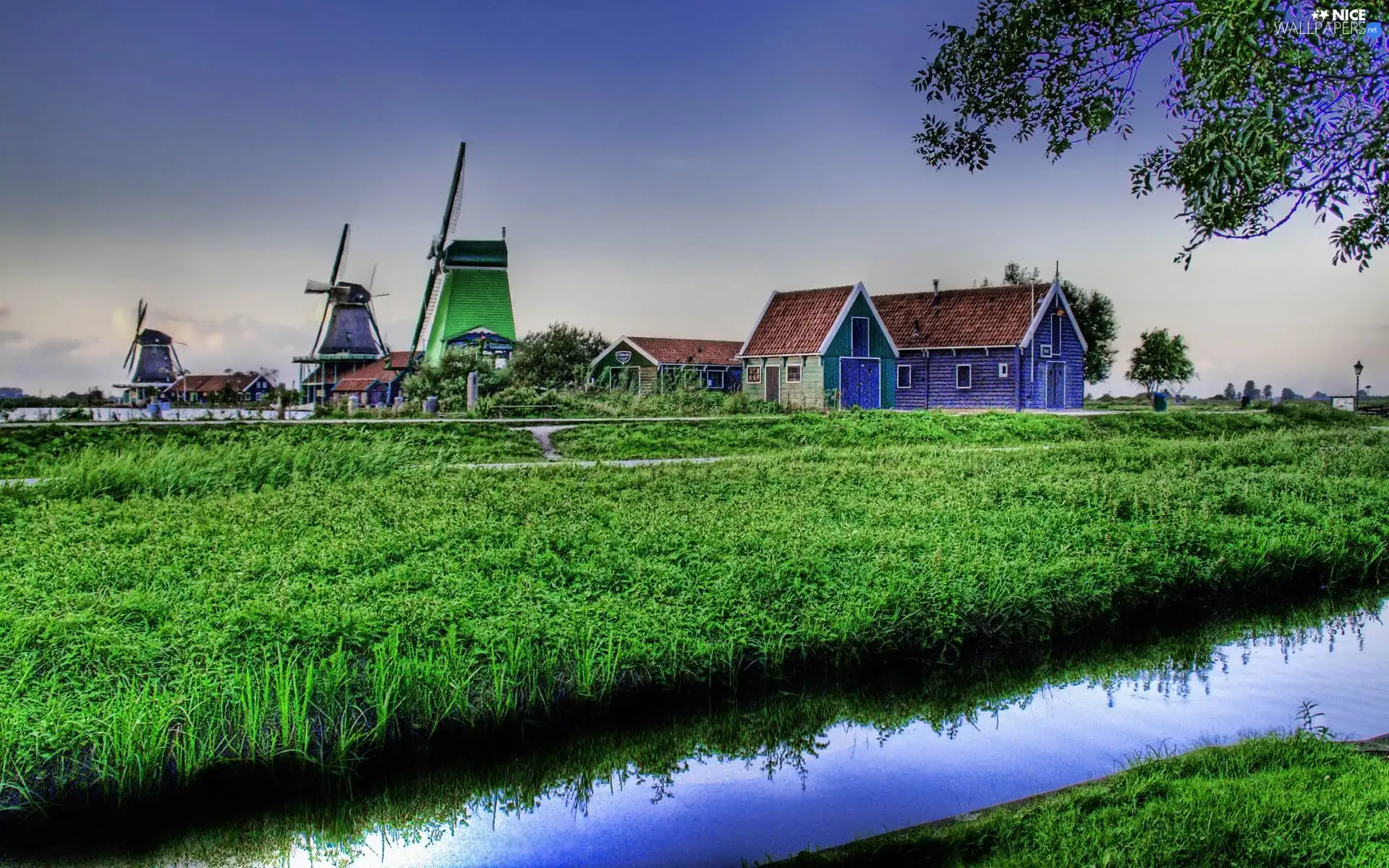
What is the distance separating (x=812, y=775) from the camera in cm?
558

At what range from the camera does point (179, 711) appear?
209 inches

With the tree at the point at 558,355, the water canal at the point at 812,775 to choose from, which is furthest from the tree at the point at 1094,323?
the water canal at the point at 812,775

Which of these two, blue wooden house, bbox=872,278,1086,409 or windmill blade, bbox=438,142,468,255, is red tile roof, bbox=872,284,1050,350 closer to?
blue wooden house, bbox=872,278,1086,409

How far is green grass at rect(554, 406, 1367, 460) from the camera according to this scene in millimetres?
21266

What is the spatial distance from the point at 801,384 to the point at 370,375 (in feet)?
97.1

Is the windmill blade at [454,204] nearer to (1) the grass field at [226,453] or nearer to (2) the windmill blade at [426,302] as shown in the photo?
(2) the windmill blade at [426,302]

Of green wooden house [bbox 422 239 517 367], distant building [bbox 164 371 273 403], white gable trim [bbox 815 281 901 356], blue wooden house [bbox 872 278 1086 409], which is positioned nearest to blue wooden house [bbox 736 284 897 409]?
white gable trim [bbox 815 281 901 356]

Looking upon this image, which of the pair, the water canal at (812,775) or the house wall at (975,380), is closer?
the water canal at (812,775)

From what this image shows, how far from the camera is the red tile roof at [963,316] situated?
38.9m

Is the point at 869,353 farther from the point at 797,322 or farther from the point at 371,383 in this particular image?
the point at 371,383

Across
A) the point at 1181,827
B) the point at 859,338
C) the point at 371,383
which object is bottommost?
the point at 1181,827

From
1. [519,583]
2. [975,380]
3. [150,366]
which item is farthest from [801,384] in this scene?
[150,366]

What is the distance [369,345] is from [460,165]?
1227 cm

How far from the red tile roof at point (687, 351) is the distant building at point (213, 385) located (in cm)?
3883
